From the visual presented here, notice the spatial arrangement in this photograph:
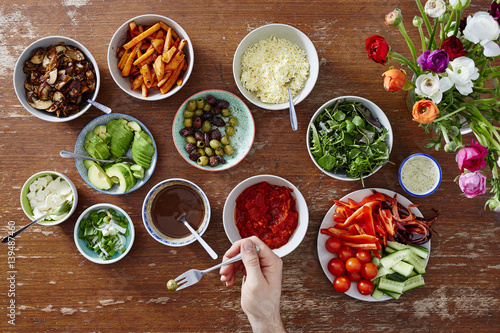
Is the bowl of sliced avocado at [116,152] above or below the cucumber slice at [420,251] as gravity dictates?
above

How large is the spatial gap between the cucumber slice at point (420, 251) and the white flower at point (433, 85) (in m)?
1.02

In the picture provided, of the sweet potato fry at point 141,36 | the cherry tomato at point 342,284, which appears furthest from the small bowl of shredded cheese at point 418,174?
the sweet potato fry at point 141,36

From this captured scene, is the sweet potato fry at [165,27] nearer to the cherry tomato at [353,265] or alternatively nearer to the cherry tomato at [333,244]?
→ the cherry tomato at [333,244]

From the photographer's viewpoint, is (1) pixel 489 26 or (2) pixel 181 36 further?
(2) pixel 181 36

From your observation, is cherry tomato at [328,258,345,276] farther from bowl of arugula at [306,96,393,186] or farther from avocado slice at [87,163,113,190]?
avocado slice at [87,163,113,190]

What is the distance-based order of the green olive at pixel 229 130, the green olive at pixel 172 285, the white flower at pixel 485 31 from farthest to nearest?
the green olive at pixel 229 130 < the green olive at pixel 172 285 < the white flower at pixel 485 31

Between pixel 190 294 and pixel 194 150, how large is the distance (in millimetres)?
873

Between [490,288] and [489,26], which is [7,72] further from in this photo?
[490,288]

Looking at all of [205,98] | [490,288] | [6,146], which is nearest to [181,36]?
[205,98]

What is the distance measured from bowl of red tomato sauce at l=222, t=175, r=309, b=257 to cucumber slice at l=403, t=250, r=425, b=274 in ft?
1.96

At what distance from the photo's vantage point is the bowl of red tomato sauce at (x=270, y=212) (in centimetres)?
199

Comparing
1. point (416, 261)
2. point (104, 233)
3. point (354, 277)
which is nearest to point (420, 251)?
point (416, 261)

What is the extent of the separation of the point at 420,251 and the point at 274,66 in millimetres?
1352

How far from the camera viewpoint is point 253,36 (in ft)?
6.55
